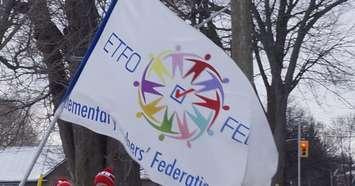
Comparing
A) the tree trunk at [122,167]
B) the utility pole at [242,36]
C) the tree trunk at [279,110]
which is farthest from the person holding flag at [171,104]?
the tree trunk at [279,110]

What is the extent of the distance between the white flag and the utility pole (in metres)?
3.63

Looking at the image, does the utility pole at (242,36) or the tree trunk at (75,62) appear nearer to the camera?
the utility pole at (242,36)

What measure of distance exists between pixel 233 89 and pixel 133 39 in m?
0.96

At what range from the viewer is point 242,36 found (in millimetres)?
10391

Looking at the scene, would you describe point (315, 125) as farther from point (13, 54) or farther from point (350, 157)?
point (13, 54)

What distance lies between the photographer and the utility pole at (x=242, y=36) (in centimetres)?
1027

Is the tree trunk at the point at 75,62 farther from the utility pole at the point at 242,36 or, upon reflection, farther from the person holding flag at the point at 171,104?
the person holding flag at the point at 171,104

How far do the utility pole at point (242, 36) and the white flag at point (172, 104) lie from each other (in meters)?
3.63

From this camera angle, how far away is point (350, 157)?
10425cm

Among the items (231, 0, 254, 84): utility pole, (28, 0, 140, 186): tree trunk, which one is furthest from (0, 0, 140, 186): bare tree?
(231, 0, 254, 84): utility pole

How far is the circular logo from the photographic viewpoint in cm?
645

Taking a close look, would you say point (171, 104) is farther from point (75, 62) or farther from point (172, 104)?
point (75, 62)

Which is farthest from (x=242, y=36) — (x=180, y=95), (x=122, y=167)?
(x=122, y=167)

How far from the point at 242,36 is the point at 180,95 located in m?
4.03
